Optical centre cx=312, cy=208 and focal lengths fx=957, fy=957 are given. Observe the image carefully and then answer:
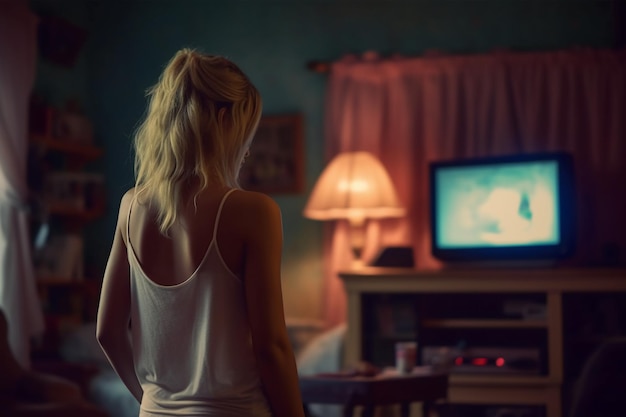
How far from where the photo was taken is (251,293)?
53.7 inches

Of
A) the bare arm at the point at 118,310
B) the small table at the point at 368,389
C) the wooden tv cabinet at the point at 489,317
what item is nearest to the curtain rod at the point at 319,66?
the wooden tv cabinet at the point at 489,317

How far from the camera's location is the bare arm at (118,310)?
1.48 m

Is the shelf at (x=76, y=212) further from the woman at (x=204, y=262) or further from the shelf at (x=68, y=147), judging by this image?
the woman at (x=204, y=262)

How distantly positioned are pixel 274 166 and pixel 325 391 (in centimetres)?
224

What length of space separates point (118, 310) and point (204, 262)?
9.2 inches

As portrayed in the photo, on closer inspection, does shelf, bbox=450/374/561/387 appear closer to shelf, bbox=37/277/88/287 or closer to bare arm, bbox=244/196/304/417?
shelf, bbox=37/277/88/287

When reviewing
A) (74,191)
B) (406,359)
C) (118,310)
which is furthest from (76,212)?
(118,310)

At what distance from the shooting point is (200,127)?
4.63 feet

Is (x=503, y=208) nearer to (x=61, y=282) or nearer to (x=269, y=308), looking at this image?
(x=61, y=282)

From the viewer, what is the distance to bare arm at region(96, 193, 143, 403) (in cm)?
148

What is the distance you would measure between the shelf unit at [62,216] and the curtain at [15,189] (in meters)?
0.17

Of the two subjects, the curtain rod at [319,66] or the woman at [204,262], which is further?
the curtain rod at [319,66]

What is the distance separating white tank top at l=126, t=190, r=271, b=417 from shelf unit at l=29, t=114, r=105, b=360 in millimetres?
3681

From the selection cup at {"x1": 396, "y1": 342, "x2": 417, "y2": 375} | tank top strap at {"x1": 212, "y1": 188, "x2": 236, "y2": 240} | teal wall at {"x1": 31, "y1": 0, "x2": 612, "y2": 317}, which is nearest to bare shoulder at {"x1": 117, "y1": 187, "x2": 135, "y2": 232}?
tank top strap at {"x1": 212, "y1": 188, "x2": 236, "y2": 240}
